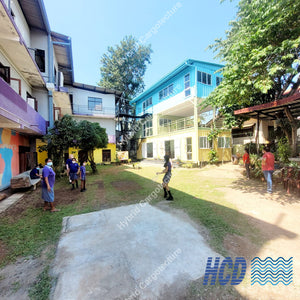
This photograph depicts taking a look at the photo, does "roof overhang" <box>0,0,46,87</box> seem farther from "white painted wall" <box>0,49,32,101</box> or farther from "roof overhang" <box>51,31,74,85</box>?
"roof overhang" <box>51,31,74,85</box>

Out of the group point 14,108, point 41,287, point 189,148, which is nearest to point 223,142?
point 189,148

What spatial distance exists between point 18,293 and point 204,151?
13549 mm

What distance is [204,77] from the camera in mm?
14664

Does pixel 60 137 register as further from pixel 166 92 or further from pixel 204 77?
pixel 204 77

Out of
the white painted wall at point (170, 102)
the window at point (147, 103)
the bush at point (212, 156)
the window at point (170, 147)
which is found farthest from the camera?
the window at point (147, 103)

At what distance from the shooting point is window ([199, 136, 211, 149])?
1357 cm

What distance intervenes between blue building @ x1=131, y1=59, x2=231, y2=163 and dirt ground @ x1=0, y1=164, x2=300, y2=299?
331 inches

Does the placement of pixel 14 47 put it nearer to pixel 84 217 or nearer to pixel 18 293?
pixel 84 217

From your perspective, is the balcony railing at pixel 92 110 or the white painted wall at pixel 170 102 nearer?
the white painted wall at pixel 170 102

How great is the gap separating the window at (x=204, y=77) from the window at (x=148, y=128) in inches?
315

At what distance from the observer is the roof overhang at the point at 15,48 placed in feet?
16.3

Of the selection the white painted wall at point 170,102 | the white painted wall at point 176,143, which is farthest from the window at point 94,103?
the white painted wall at point 176,143

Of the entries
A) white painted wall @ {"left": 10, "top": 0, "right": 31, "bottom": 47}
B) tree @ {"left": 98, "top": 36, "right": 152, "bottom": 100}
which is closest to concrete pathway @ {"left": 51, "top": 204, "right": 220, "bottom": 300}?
white painted wall @ {"left": 10, "top": 0, "right": 31, "bottom": 47}

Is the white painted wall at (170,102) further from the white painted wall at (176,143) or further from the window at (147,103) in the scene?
the white painted wall at (176,143)
